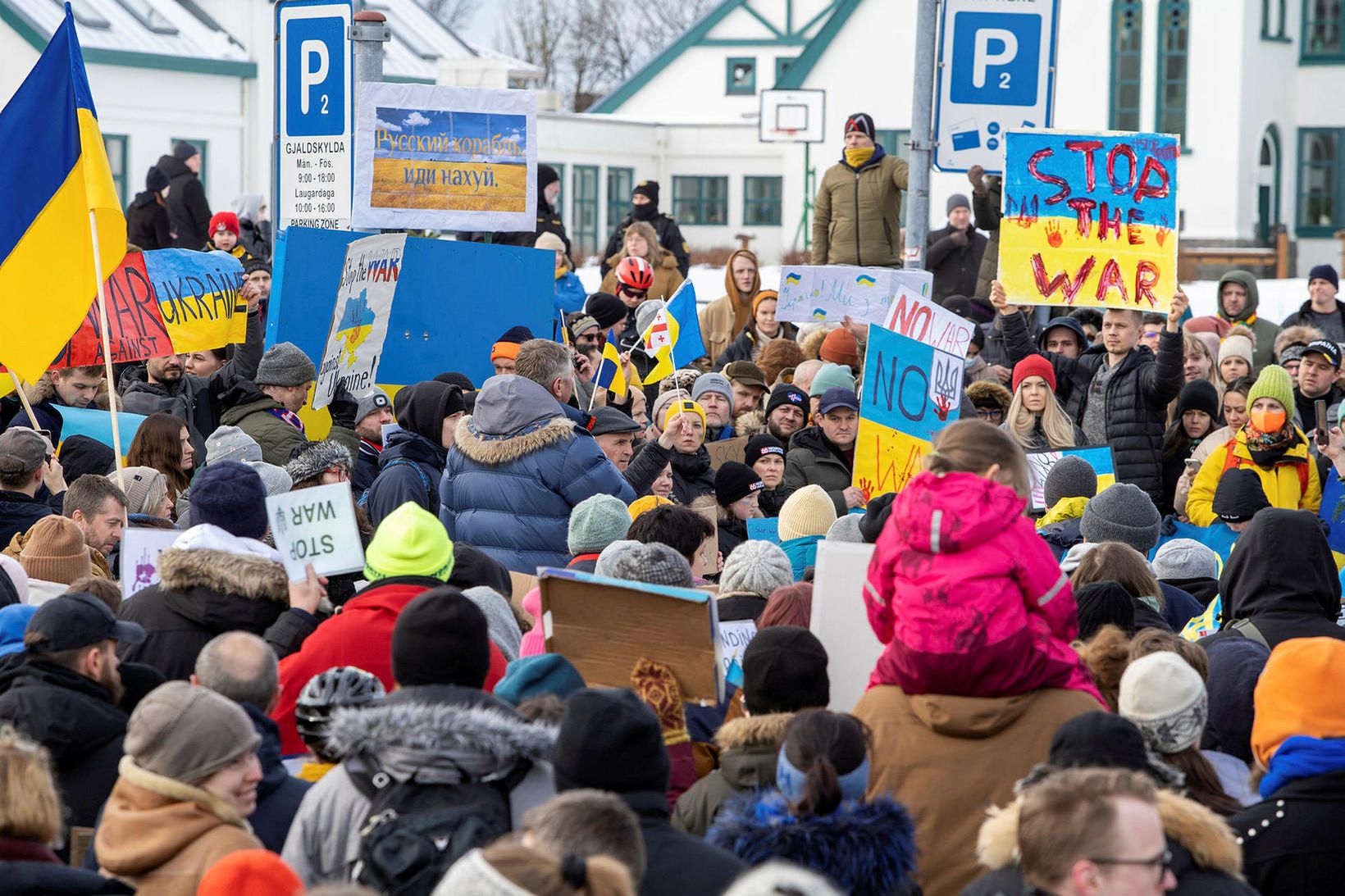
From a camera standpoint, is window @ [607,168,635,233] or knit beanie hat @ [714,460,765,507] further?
window @ [607,168,635,233]

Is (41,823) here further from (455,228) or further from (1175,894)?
(455,228)

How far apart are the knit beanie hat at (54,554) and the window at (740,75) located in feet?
145

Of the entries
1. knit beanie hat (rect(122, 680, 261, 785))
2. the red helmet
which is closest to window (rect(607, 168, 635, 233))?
the red helmet

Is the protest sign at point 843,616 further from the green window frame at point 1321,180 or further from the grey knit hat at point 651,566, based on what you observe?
the green window frame at point 1321,180

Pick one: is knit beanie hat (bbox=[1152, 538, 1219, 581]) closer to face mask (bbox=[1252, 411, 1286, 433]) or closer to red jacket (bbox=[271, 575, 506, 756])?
face mask (bbox=[1252, 411, 1286, 433])

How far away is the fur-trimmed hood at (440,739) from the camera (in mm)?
3840

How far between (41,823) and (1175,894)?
2.26 meters

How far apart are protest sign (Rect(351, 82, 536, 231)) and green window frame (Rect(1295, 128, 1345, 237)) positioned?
30828mm

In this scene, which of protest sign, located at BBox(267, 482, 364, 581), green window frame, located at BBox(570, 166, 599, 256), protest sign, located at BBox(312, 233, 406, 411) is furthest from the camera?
green window frame, located at BBox(570, 166, 599, 256)

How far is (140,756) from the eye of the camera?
3.90 m

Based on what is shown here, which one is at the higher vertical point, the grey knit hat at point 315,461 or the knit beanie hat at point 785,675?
the grey knit hat at point 315,461

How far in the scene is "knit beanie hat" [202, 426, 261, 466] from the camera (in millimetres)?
7984

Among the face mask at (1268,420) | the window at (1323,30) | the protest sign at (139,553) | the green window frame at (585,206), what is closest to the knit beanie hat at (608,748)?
the protest sign at (139,553)

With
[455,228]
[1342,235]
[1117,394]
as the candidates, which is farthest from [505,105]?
[1342,235]
